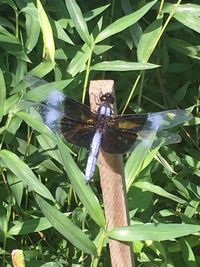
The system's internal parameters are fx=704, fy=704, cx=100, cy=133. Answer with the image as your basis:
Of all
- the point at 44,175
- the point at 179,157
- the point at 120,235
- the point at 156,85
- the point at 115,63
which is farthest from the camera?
the point at 156,85

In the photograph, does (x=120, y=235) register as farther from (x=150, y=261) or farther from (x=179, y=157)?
(x=179, y=157)

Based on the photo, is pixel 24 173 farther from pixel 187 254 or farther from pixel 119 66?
pixel 187 254

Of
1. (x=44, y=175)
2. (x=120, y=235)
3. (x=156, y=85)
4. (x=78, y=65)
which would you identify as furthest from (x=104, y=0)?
(x=120, y=235)

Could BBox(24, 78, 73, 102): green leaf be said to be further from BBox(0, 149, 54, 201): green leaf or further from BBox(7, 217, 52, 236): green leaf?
BBox(7, 217, 52, 236): green leaf

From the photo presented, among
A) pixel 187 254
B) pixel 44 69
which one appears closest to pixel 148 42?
pixel 44 69

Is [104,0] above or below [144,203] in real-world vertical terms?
above

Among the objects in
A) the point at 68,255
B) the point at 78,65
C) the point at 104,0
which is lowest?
the point at 68,255

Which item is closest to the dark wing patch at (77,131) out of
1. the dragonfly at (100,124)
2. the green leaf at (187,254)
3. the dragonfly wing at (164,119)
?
the dragonfly at (100,124)
